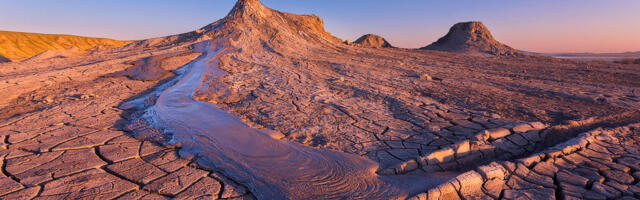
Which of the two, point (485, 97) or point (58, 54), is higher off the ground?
point (58, 54)

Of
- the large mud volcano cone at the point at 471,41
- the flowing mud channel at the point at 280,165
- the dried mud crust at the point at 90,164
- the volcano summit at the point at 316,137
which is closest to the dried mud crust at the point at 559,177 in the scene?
the volcano summit at the point at 316,137

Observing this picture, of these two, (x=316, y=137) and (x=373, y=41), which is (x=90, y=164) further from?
(x=373, y=41)

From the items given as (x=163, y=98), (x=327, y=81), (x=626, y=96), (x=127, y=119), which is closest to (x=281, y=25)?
(x=327, y=81)

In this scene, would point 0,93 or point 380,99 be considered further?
point 0,93

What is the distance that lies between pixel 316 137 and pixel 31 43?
31910 mm

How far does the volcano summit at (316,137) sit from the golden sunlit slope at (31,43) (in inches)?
784

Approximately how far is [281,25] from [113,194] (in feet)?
43.5

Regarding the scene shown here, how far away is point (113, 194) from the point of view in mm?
1868

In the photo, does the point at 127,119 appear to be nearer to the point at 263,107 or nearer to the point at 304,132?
the point at 263,107

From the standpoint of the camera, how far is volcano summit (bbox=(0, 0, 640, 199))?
198 centimetres

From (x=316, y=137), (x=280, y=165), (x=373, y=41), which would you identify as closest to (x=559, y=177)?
(x=316, y=137)

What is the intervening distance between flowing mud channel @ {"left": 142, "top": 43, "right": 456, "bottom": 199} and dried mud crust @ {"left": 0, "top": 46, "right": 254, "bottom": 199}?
17cm

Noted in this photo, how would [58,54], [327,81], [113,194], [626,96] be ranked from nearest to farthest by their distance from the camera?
[113,194] → [626,96] → [327,81] → [58,54]

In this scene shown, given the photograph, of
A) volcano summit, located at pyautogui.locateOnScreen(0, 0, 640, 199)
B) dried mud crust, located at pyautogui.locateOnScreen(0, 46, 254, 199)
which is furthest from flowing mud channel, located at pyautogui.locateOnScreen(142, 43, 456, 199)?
dried mud crust, located at pyautogui.locateOnScreen(0, 46, 254, 199)
